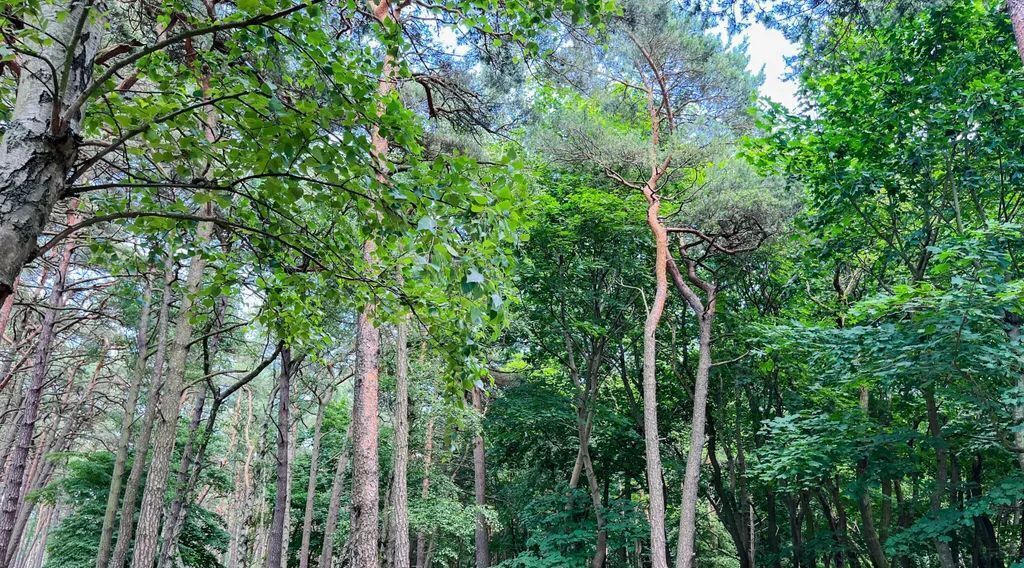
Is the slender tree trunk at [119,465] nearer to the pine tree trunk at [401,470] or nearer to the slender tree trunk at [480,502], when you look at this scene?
the pine tree trunk at [401,470]

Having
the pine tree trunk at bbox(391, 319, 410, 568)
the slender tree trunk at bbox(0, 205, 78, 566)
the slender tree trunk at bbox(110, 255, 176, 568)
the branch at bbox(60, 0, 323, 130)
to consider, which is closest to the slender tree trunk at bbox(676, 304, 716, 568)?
the pine tree trunk at bbox(391, 319, 410, 568)

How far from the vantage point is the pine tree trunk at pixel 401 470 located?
8.09m

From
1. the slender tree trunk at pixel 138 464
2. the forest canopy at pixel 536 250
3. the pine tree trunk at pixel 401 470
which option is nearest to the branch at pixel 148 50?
the forest canopy at pixel 536 250

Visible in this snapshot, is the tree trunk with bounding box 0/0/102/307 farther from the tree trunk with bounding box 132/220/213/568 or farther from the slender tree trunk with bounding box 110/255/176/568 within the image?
the slender tree trunk with bounding box 110/255/176/568

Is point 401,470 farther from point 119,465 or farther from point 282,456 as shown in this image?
point 119,465

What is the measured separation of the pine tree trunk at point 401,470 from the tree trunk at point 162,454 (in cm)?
270

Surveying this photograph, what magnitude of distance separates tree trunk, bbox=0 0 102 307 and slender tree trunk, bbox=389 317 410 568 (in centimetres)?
631

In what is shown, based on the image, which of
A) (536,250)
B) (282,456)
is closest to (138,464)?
(282,456)

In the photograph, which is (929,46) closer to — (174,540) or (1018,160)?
(1018,160)

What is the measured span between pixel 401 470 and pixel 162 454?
339cm

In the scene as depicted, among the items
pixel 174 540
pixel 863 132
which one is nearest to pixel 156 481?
pixel 174 540

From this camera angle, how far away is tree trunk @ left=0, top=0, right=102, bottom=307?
166cm

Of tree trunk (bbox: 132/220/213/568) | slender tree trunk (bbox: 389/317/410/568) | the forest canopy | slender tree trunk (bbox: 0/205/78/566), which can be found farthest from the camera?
slender tree trunk (bbox: 0/205/78/566)

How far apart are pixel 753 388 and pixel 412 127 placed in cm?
1335
